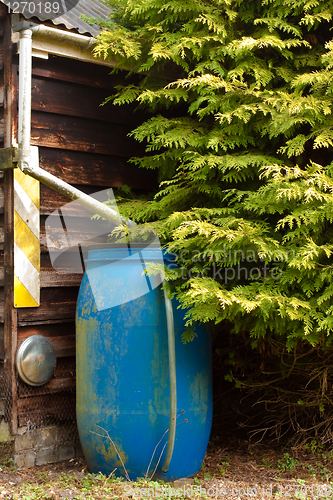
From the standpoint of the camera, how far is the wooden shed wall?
126 inches

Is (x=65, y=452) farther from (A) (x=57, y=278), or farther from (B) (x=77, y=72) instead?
(B) (x=77, y=72)

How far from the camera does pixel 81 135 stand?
3.44 metres

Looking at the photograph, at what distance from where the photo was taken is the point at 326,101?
8.71 feet

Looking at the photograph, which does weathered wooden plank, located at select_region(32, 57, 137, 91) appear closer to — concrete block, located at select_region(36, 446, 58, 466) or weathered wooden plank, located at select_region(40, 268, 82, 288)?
weathered wooden plank, located at select_region(40, 268, 82, 288)

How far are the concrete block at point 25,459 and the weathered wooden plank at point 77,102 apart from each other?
2.21 metres

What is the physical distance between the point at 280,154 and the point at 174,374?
1.46 metres

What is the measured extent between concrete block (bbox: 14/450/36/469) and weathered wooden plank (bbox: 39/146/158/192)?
5.21 ft

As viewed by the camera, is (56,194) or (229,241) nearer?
(229,241)

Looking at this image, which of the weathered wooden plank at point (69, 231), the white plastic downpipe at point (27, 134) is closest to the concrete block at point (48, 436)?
the weathered wooden plank at point (69, 231)

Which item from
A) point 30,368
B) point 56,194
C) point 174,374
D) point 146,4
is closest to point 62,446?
point 30,368

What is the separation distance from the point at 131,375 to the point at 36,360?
698 millimetres

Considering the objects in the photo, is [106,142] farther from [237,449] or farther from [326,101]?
[237,449]

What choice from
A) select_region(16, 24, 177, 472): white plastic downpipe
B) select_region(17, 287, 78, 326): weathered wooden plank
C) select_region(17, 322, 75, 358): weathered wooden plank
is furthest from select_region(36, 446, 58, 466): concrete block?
select_region(16, 24, 177, 472): white plastic downpipe

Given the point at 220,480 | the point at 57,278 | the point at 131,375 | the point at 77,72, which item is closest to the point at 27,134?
the point at 77,72
